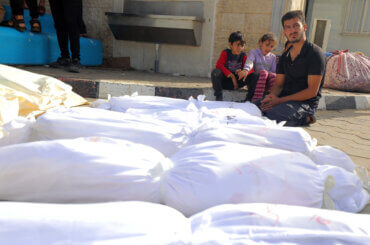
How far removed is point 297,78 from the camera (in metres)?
2.47

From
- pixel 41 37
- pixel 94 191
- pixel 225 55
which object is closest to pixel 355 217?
pixel 94 191

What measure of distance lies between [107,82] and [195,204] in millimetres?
2369

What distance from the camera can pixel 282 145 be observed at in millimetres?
1336

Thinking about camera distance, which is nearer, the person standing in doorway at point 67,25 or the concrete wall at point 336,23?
the person standing in doorway at point 67,25

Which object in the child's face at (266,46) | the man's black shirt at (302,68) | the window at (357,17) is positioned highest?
the window at (357,17)

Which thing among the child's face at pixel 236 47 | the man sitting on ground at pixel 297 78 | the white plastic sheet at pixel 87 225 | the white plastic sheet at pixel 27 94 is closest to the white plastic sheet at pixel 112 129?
the white plastic sheet at pixel 27 94

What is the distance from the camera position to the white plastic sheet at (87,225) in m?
0.73

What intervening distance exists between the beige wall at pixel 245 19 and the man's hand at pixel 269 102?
1692 mm

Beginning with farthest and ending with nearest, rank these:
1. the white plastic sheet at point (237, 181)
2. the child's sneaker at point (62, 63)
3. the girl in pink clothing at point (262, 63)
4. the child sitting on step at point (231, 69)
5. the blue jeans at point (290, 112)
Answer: the child's sneaker at point (62, 63) < the child sitting on step at point (231, 69) < the girl in pink clothing at point (262, 63) < the blue jeans at point (290, 112) < the white plastic sheet at point (237, 181)

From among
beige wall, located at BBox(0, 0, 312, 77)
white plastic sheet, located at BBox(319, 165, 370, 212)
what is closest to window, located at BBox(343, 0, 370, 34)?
beige wall, located at BBox(0, 0, 312, 77)

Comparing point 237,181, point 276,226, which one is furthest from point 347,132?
point 276,226

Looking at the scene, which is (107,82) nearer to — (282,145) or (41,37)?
(41,37)

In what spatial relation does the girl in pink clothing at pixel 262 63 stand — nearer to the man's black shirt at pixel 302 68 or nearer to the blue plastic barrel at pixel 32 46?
the man's black shirt at pixel 302 68

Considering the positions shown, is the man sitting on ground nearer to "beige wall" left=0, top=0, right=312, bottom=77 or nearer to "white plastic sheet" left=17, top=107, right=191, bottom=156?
"white plastic sheet" left=17, top=107, right=191, bottom=156
